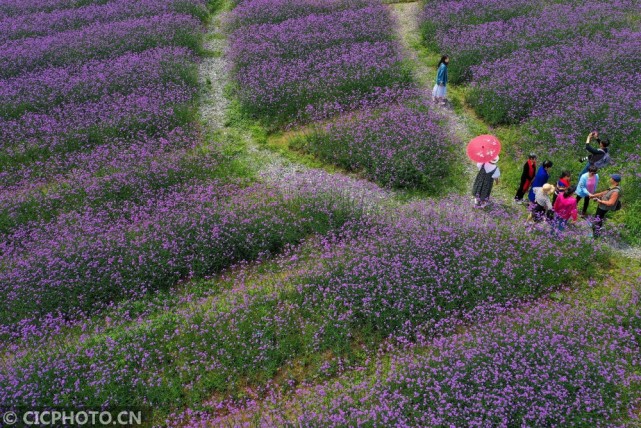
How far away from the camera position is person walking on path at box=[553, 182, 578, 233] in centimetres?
912

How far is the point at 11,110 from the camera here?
14.7m

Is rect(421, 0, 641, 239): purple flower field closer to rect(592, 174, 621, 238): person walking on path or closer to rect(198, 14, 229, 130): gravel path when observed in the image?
rect(592, 174, 621, 238): person walking on path

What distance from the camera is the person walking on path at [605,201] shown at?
9.19 m

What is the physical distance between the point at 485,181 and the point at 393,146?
2.82 metres

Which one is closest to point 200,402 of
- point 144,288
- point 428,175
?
point 144,288

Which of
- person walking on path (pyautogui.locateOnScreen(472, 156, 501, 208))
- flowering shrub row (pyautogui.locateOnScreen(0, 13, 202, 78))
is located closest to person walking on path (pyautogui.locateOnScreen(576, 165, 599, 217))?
person walking on path (pyautogui.locateOnScreen(472, 156, 501, 208))

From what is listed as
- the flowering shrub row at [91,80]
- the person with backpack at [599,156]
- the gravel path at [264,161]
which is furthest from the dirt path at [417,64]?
the flowering shrub row at [91,80]

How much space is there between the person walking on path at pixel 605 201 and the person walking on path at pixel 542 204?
94cm

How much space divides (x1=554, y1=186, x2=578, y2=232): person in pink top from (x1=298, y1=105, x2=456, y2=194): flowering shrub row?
9.09 ft

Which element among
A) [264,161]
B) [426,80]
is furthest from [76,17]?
[426,80]

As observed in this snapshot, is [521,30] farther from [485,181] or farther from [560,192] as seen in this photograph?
[560,192]

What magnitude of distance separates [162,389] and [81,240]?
167 inches

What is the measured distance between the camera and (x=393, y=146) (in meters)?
12.1

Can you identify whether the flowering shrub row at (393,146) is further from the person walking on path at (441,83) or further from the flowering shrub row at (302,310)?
the flowering shrub row at (302,310)
